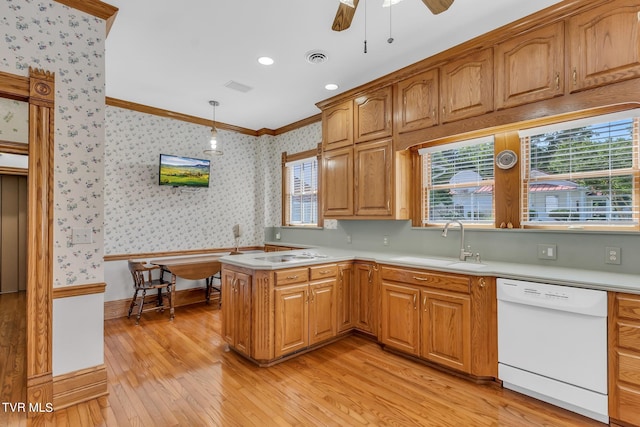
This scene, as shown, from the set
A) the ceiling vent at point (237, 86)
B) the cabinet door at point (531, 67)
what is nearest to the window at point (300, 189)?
the ceiling vent at point (237, 86)

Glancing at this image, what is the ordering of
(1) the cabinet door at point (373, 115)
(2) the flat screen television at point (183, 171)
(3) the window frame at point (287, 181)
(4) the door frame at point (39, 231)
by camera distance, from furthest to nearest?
(3) the window frame at point (287, 181) → (2) the flat screen television at point (183, 171) → (1) the cabinet door at point (373, 115) → (4) the door frame at point (39, 231)

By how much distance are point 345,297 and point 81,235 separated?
7.89ft

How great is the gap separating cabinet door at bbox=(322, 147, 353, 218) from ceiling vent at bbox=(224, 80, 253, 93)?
1232mm

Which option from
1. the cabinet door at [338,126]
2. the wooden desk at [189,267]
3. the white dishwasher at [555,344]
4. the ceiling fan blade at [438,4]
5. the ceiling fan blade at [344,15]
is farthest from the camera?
the wooden desk at [189,267]

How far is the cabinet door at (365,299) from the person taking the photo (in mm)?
3260

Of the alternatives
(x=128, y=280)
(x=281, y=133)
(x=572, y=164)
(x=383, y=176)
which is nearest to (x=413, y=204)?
(x=383, y=176)

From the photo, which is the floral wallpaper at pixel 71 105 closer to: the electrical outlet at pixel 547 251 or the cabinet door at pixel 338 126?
the cabinet door at pixel 338 126

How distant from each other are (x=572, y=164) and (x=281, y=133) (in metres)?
4.12

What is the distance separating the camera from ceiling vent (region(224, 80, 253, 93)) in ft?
12.0

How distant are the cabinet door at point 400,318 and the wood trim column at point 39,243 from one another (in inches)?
104

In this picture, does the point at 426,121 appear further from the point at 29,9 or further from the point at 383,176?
the point at 29,9

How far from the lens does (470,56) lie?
2.76 m

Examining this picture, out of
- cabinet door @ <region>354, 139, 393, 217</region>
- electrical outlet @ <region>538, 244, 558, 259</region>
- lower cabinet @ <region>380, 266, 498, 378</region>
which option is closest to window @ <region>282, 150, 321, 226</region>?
cabinet door @ <region>354, 139, 393, 217</region>

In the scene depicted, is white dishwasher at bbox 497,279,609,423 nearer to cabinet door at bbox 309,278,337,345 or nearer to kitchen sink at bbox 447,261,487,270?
kitchen sink at bbox 447,261,487,270
